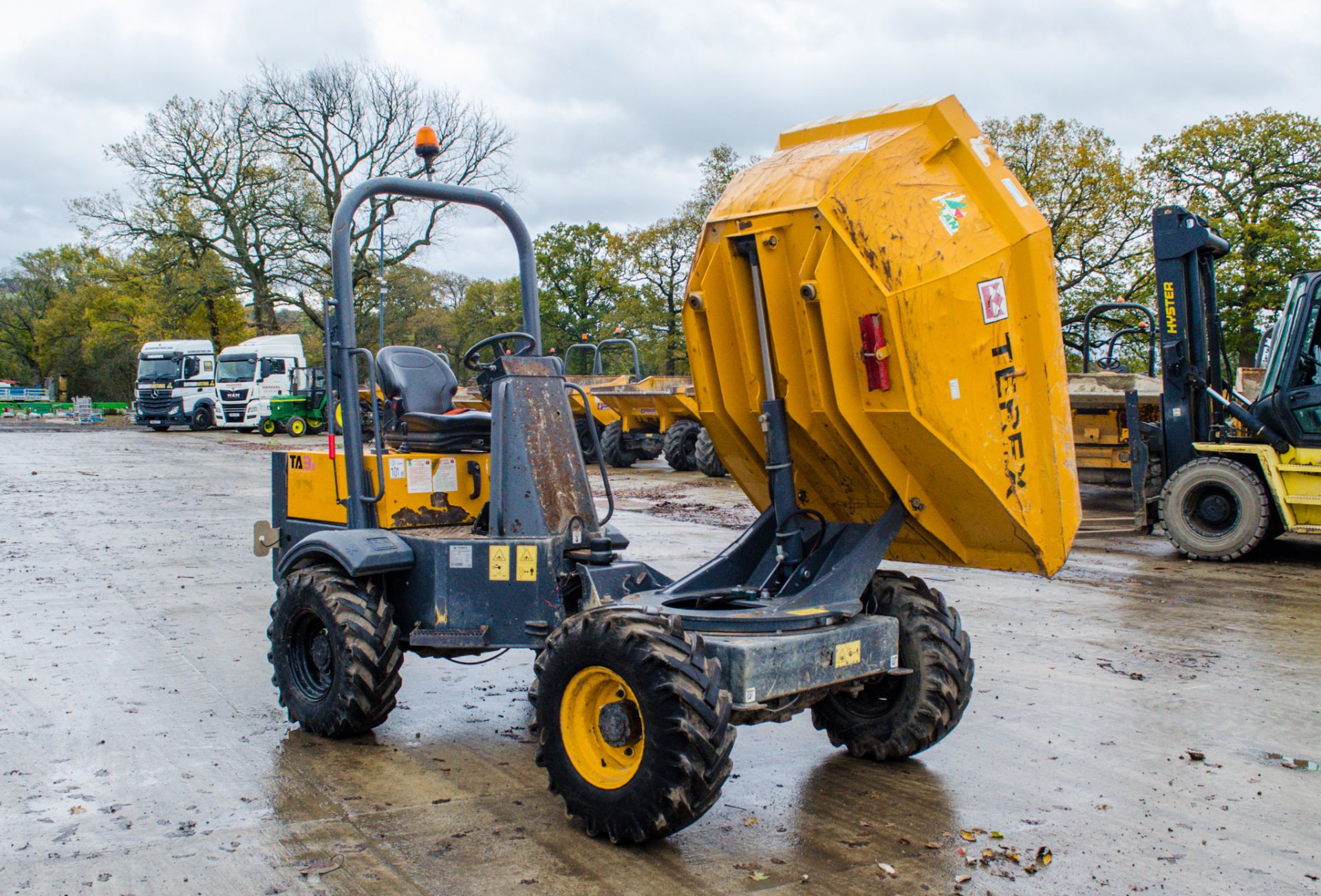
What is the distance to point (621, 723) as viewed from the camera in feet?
12.2

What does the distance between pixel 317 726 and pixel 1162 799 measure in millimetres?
3566

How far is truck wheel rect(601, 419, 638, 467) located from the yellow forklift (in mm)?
15583

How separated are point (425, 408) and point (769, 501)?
1874mm

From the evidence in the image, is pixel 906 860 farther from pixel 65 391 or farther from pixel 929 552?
pixel 65 391

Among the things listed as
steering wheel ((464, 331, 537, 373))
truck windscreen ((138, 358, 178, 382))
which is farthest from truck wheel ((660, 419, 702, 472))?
truck windscreen ((138, 358, 178, 382))

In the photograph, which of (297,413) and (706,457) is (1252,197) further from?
(297,413)

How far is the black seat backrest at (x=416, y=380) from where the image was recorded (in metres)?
5.52

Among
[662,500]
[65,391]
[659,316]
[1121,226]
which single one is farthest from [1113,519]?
[65,391]

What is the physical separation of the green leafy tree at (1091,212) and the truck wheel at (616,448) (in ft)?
53.9

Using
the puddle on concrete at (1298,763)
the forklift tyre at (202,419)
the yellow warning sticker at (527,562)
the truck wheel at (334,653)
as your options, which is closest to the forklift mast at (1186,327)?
the puddle on concrete at (1298,763)

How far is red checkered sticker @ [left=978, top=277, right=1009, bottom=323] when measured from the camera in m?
4.07

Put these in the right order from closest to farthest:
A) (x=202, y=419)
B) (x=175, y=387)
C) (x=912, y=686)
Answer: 1. (x=912, y=686)
2. (x=175, y=387)
3. (x=202, y=419)

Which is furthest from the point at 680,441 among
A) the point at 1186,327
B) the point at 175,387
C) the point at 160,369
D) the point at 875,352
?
the point at 160,369

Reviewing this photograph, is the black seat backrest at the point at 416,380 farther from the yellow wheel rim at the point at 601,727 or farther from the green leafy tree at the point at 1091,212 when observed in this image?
the green leafy tree at the point at 1091,212
